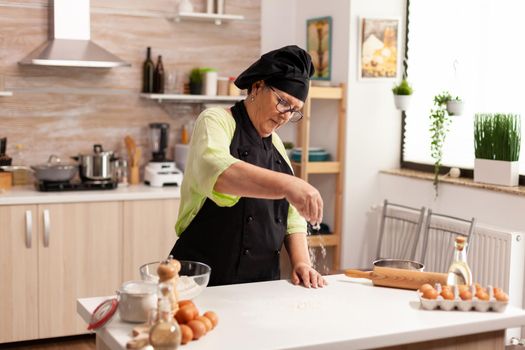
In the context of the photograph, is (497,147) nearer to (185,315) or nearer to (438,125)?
(438,125)

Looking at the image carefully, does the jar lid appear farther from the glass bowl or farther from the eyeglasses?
the eyeglasses

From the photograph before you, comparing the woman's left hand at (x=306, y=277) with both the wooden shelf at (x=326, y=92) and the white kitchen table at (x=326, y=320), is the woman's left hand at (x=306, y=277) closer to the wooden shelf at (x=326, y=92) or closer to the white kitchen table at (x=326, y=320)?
the white kitchen table at (x=326, y=320)

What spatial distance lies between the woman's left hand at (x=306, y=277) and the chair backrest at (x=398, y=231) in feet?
6.79

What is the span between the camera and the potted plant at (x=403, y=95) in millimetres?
4840

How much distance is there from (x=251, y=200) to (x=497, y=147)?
81.0 inches

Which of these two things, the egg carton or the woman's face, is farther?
the woman's face

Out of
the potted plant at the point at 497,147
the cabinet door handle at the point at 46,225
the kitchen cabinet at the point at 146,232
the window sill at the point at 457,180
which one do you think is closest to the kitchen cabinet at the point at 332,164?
the window sill at the point at 457,180

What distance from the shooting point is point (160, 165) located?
16.3 ft

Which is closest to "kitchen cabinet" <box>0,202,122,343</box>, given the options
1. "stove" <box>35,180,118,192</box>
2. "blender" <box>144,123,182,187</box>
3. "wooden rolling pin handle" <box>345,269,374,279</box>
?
"stove" <box>35,180,118,192</box>

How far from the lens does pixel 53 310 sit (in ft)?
14.8

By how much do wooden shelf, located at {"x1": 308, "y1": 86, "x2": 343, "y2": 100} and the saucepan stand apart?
93.5 inches

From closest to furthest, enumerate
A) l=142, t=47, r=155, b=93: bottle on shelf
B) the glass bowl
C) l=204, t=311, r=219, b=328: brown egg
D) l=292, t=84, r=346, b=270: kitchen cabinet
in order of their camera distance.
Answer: l=204, t=311, r=219, b=328: brown egg → the glass bowl → l=292, t=84, r=346, b=270: kitchen cabinet → l=142, t=47, r=155, b=93: bottle on shelf

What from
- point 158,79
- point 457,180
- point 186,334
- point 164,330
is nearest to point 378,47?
point 457,180

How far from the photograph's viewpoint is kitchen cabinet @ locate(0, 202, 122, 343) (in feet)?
14.3
